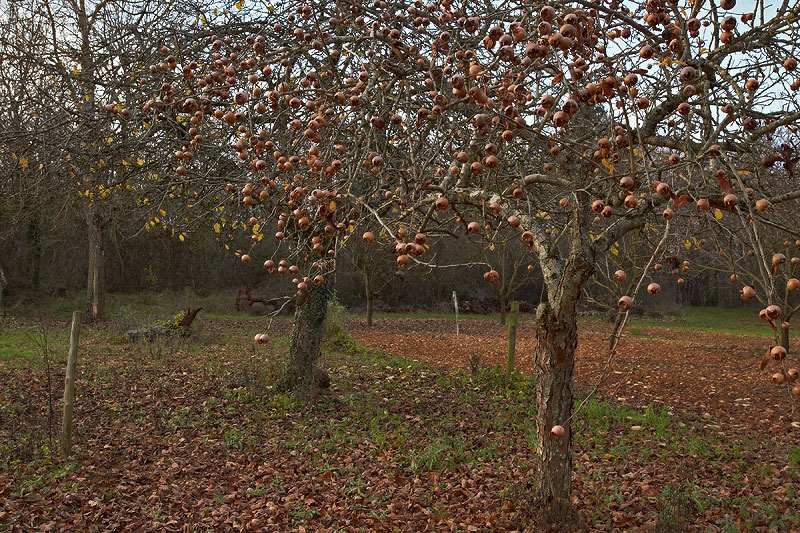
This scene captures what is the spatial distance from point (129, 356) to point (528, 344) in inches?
336

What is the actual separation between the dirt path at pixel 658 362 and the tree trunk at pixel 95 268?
21.8 feet

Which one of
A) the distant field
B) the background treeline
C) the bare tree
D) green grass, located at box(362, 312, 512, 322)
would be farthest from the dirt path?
the distant field

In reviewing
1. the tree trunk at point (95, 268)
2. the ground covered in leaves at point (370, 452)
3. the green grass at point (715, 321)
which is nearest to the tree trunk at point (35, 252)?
the tree trunk at point (95, 268)

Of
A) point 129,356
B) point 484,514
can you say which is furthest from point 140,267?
point 484,514

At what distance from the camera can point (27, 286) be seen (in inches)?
702

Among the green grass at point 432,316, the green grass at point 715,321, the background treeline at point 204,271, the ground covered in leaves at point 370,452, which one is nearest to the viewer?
the ground covered in leaves at point 370,452

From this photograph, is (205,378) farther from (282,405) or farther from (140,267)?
(140,267)

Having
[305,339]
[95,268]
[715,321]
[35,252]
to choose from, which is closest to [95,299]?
[95,268]

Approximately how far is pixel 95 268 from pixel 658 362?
13204 mm

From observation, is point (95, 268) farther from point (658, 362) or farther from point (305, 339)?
point (658, 362)

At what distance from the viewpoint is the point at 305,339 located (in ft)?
22.3

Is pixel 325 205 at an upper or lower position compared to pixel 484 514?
upper

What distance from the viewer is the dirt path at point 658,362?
22.1 feet

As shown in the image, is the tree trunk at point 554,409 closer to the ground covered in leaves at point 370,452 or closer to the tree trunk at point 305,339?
the ground covered in leaves at point 370,452
